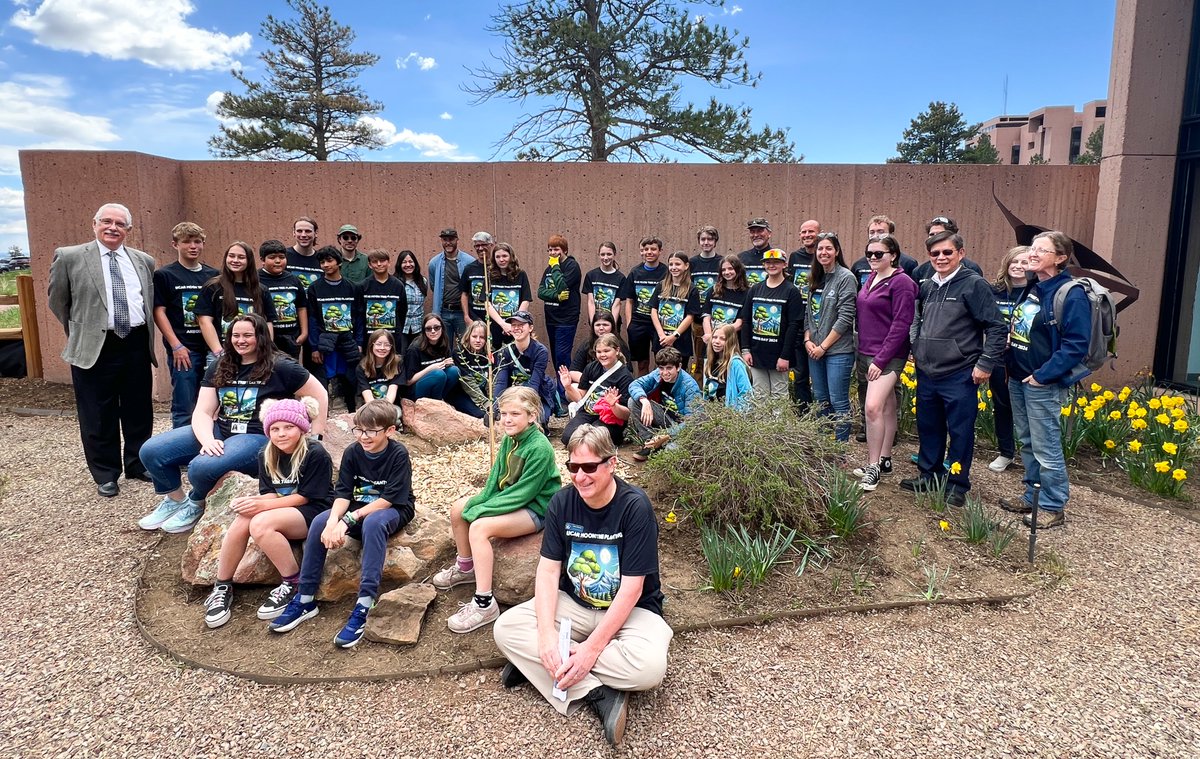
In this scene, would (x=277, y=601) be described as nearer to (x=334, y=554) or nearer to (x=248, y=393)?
(x=334, y=554)

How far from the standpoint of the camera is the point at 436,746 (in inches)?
97.9

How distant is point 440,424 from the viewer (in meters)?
5.32

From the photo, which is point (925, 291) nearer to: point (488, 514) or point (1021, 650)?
point (1021, 650)

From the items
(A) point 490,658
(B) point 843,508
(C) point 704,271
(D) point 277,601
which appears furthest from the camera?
(C) point 704,271

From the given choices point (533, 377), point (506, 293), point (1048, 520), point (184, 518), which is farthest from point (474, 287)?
point (1048, 520)

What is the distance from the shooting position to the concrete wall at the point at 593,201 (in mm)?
7656

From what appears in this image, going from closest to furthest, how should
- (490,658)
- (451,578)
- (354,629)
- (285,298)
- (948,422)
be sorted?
(490,658)
(354,629)
(451,578)
(948,422)
(285,298)

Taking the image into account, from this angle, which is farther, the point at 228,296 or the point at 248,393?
the point at 228,296

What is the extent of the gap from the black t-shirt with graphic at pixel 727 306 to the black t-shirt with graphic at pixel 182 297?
3.72 metres

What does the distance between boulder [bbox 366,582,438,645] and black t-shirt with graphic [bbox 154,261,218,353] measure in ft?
9.65

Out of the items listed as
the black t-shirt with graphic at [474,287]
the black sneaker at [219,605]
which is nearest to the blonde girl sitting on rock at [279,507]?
the black sneaker at [219,605]

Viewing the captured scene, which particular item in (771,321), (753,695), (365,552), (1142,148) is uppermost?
(1142,148)

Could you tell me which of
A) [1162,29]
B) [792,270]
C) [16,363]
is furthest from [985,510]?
[16,363]

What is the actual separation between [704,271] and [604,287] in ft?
2.98
